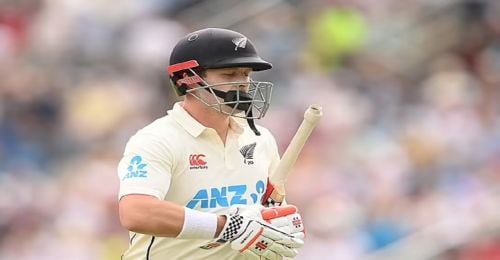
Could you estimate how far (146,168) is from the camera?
4.95 m

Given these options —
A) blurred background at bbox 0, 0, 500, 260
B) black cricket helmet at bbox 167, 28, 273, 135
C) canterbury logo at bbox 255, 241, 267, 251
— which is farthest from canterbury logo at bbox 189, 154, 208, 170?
blurred background at bbox 0, 0, 500, 260

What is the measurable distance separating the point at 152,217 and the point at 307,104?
23.9ft

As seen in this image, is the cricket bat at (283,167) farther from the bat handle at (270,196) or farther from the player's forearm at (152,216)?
the player's forearm at (152,216)

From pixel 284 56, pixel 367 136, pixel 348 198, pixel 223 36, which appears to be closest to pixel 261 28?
pixel 284 56

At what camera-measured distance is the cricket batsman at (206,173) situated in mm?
4902

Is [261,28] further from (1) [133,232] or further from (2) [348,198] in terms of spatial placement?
(1) [133,232]

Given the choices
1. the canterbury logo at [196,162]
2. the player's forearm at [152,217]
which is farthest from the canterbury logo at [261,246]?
the canterbury logo at [196,162]

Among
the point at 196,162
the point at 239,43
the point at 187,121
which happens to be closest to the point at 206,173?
the point at 196,162

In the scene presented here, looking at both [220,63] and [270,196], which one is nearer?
[220,63]

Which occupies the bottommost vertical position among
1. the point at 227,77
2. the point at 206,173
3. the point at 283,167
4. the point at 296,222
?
the point at 296,222

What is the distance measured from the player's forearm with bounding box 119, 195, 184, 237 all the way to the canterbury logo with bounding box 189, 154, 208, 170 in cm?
29

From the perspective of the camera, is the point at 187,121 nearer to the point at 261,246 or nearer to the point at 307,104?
the point at 261,246

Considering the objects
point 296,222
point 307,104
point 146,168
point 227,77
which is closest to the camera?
point 146,168

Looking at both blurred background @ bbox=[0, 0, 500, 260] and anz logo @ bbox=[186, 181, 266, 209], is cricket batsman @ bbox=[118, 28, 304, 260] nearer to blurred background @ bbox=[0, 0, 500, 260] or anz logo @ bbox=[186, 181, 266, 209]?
anz logo @ bbox=[186, 181, 266, 209]
